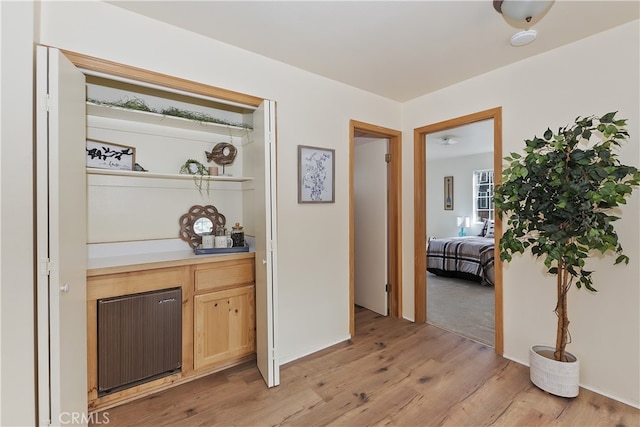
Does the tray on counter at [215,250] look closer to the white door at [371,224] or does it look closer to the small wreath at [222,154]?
the small wreath at [222,154]

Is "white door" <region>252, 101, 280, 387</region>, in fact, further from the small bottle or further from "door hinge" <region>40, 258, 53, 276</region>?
"door hinge" <region>40, 258, 53, 276</region>

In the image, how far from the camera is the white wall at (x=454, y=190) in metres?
6.79

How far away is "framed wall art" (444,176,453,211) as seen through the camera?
7109 mm

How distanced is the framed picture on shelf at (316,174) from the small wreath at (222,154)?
2.10 ft

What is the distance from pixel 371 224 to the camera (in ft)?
11.8

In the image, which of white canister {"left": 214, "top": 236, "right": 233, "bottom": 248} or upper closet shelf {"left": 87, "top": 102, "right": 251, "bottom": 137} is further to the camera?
white canister {"left": 214, "top": 236, "right": 233, "bottom": 248}

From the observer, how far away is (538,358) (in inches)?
79.4

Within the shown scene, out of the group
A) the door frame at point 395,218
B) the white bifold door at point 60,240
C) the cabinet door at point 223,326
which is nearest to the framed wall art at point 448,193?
the door frame at point 395,218

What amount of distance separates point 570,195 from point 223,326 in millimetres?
2490

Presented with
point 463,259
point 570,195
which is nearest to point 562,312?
point 570,195

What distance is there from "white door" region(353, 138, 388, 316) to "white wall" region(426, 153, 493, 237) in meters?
4.26

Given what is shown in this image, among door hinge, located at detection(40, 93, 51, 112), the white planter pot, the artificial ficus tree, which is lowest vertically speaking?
the white planter pot

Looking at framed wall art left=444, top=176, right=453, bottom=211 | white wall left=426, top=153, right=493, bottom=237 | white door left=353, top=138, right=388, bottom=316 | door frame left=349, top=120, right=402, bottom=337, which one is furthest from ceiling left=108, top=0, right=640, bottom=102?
framed wall art left=444, top=176, right=453, bottom=211

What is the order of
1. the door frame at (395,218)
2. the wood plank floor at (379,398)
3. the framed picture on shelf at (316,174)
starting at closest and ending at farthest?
the wood plank floor at (379,398) < the framed picture on shelf at (316,174) < the door frame at (395,218)
